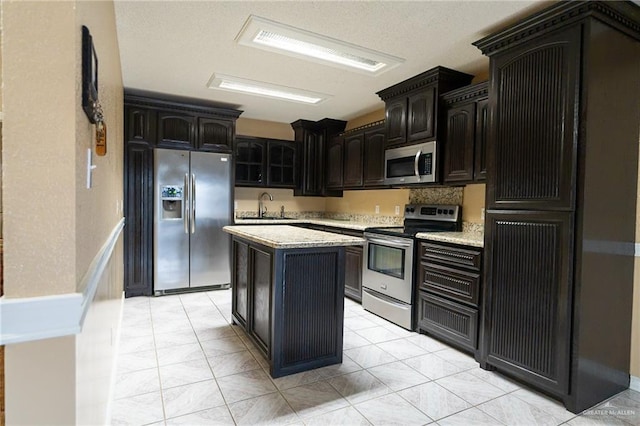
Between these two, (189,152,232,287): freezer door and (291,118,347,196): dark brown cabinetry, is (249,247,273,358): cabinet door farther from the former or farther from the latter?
(291,118,347,196): dark brown cabinetry

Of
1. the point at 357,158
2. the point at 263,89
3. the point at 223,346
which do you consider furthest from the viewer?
the point at 357,158

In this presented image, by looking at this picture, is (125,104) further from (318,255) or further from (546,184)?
(546,184)

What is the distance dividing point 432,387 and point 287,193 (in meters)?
4.18

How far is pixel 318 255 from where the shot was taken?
2.56 metres

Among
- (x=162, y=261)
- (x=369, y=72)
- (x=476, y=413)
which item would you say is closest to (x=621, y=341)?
(x=476, y=413)

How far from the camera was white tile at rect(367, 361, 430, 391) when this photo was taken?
2400mm

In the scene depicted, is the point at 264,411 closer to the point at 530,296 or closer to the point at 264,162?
the point at 530,296

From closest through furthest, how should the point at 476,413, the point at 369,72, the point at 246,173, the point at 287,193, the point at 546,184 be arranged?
the point at 476,413 → the point at 546,184 → the point at 369,72 → the point at 246,173 → the point at 287,193

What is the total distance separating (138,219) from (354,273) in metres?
2.79

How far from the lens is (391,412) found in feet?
6.81

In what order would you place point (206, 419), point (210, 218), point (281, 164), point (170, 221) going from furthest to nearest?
point (281, 164) → point (210, 218) → point (170, 221) → point (206, 419)

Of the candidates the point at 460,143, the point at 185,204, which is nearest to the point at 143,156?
the point at 185,204

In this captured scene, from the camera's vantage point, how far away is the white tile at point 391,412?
6.52 feet

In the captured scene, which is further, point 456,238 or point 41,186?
point 456,238
